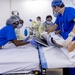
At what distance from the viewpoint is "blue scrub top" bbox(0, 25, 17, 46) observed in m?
2.32

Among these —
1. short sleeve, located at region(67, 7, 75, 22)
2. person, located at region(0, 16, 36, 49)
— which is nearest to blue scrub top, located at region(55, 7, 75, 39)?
short sleeve, located at region(67, 7, 75, 22)

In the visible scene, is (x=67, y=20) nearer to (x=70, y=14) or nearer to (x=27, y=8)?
(x=70, y=14)

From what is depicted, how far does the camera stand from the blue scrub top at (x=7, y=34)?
7.62 feet

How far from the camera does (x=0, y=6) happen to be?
7.62 m

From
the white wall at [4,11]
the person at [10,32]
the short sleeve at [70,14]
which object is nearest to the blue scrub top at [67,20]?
the short sleeve at [70,14]

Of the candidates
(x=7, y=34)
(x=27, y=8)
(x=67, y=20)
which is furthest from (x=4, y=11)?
(x=67, y=20)

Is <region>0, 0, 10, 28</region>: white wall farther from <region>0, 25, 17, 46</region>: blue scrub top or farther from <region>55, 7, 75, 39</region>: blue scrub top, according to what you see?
<region>55, 7, 75, 39</region>: blue scrub top

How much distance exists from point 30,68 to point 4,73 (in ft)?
0.93

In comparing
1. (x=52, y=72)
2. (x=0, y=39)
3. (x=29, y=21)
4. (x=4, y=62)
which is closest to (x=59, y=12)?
(x=0, y=39)

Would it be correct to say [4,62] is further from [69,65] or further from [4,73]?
[69,65]

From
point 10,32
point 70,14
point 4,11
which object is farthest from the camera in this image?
point 4,11

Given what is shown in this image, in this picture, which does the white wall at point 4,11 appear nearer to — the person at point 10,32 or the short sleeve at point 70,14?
the person at point 10,32

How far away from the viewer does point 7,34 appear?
2357 millimetres

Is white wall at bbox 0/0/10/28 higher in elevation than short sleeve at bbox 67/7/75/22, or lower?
higher
